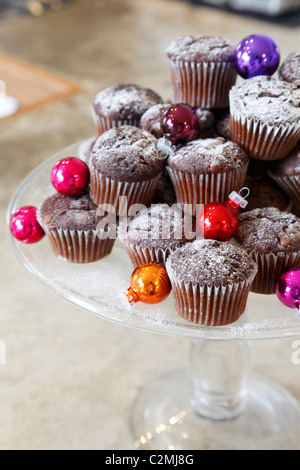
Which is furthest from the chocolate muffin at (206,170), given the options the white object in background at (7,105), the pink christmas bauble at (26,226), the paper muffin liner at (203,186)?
the white object in background at (7,105)

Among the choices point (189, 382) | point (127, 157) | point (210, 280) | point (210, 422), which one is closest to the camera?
point (210, 280)

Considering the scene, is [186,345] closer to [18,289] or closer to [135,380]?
[135,380]

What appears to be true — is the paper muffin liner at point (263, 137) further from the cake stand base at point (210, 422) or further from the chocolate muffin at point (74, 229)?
the cake stand base at point (210, 422)

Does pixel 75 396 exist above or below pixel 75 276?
→ below

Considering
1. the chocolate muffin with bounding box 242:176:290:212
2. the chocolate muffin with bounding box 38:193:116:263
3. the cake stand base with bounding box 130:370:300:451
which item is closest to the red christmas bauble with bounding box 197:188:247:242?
the chocolate muffin with bounding box 242:176:290:212

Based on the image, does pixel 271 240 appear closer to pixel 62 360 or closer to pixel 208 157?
pixel 208 157

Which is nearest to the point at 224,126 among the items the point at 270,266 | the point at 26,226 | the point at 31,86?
the point at 270,266
